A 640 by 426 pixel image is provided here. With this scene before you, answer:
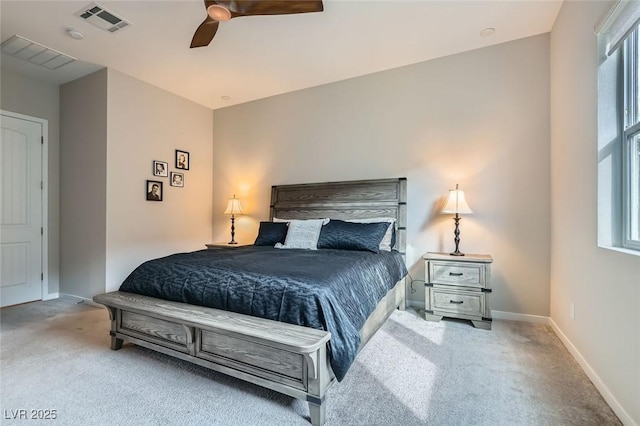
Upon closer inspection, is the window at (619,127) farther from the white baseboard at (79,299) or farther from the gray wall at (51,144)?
the gray wall at (51,144)

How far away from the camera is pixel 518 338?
8.59 feet

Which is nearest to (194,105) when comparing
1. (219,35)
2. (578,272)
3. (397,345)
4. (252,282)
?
(219,35)

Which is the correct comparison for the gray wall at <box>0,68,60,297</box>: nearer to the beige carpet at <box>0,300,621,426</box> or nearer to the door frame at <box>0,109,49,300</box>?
the door frame at <box>0,109,49,300</box>

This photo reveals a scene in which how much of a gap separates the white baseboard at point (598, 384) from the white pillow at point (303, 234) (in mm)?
2359

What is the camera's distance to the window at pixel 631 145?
65.7 inches

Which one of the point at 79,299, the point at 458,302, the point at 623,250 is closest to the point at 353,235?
the point at 458,302

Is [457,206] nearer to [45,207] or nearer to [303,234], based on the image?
[303,234]

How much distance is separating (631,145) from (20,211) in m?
6.01

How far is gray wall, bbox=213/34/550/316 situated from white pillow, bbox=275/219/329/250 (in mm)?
816

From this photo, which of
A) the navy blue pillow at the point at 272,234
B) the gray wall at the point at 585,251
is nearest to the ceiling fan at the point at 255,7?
the gray wall at the point at 585,251

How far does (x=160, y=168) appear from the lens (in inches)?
165

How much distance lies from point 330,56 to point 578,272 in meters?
3.12

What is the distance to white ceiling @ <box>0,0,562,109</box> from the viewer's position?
2.62 metres

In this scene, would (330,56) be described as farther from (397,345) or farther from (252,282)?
(397,345)
